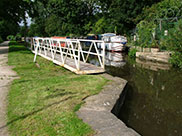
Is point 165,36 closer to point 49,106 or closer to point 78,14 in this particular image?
point 49,106

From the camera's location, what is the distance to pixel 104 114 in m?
3.72

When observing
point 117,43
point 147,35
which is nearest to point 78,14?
point 117,43

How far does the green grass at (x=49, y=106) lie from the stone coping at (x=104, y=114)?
0.51ft

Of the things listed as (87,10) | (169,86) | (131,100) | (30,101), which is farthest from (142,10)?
(30,101)

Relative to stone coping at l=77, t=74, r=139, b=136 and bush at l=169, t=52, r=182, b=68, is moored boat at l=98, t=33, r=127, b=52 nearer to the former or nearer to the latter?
bush at l=169, t=52, r=182, b=68

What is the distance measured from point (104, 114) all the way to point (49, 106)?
121 centimetres

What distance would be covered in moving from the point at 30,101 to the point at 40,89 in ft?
3.03

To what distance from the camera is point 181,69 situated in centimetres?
1057

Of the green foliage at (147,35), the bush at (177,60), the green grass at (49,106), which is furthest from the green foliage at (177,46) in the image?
the green grass at (49,106)

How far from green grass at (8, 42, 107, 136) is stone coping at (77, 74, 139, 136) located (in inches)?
6.1

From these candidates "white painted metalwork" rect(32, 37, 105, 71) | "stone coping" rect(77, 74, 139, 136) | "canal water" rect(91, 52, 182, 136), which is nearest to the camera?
"stone coping" rect(77, 74, 139, 136)

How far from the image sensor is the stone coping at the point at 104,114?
120 inches

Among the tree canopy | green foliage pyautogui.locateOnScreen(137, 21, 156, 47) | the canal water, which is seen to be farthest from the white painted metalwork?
the tree canopy

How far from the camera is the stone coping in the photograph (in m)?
3.05
